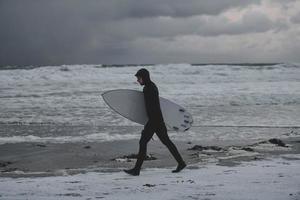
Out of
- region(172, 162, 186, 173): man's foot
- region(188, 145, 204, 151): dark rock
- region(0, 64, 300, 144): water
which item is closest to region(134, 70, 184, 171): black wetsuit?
Result: region(172, 162, 186, 173): man's foot

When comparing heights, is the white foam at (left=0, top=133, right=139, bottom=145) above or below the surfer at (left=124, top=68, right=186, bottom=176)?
below

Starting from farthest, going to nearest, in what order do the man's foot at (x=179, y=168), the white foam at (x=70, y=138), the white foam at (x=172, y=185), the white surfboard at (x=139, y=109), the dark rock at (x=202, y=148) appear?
the white foam at (x=70, y=138) < the dark rock at (x=202, y=148) < the white surfboard at (x=139, y=109) < the man's foot at (x=179, y=168) < the white foam at (x=172, y=185)

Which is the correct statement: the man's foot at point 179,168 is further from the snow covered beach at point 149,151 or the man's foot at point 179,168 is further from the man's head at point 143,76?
the man's head at point 143,76

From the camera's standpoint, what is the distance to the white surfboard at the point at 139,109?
8516mm

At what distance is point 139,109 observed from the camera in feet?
28.0

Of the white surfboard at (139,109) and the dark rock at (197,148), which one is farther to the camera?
the dark rock at (197,148)

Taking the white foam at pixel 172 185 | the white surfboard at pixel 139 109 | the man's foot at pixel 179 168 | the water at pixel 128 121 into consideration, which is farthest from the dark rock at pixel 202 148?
the man's foot at pixel 179 168

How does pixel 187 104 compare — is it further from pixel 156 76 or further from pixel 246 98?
pixel 156 76

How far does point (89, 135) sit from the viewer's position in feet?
40.7

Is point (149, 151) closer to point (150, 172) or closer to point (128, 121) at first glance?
point (150, 172)

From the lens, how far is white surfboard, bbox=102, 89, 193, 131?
27.9 feet

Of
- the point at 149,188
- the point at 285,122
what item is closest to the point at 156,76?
the point at 285,122

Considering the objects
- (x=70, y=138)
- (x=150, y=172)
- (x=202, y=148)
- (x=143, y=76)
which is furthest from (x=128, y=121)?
(x=143, y=76)

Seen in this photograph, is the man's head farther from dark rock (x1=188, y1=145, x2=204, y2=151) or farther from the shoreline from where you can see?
dark rock (x1=188, y1=145, x2=204, y2=151)
